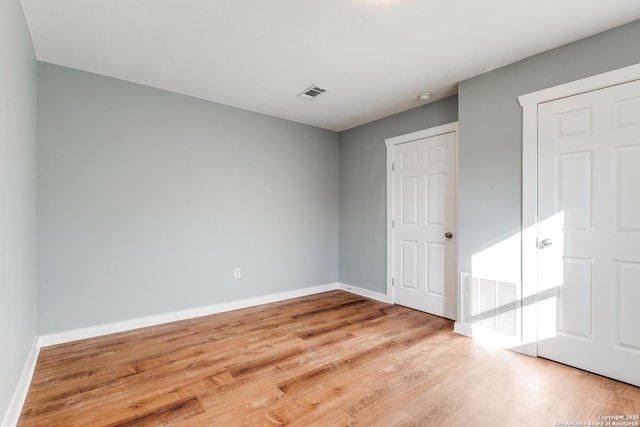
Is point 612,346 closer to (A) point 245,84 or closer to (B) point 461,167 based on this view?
(B) point 461,167

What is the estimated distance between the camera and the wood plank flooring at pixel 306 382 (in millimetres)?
1732

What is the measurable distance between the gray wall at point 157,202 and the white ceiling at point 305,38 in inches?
16.6

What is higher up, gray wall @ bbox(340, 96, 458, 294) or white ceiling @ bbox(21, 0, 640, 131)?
white ceiling @ bbox(21, 0, 640, 131)

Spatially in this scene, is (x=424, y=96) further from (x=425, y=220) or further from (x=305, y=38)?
(x=305, y=38)

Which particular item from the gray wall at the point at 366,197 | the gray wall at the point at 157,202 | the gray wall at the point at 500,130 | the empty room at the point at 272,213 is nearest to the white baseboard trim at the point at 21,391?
the empty room at the point at 272,213

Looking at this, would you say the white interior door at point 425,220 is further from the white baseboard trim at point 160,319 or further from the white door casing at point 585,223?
the white baseboard trim at point 160,319

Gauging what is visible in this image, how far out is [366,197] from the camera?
4395mm

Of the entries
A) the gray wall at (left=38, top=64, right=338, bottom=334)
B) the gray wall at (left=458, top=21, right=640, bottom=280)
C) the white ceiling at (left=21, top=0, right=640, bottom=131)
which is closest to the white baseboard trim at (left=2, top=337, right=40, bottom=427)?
the gray wall at (left=38, top=64, right=338, bottom=334)

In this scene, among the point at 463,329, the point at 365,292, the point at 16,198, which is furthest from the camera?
the point at 365,292

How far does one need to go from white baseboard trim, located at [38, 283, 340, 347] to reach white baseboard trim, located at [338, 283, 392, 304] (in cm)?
52

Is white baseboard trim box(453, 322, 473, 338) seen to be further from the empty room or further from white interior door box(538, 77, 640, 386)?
white interior door box(538, 77, 640, 386)

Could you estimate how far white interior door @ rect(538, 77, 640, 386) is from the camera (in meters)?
2.07

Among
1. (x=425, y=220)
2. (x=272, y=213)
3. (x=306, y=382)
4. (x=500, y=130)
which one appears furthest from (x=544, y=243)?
(x=272, y=213)

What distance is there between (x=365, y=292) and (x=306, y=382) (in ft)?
7.93
